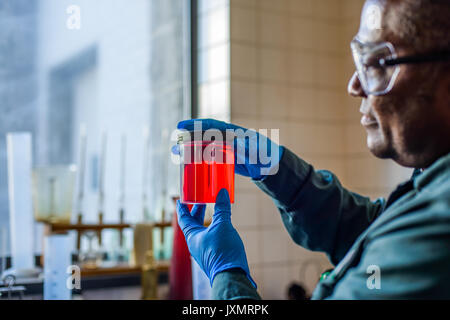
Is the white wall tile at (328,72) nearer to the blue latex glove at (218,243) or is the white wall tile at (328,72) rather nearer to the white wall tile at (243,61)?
the white wall tile at (243,61)

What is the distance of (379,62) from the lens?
549 mm

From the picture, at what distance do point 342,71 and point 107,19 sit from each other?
969 millimetres

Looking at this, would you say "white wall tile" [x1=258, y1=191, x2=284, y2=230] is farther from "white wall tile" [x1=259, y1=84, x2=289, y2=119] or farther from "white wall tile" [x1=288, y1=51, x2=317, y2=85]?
"white wall tile" [x1=288, y1=51, x2=317, y2=85]

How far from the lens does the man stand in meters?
0.46

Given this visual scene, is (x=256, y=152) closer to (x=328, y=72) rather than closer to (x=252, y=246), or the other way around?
(x=252, y=246)

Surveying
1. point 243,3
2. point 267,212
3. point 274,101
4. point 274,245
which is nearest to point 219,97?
point 274,101

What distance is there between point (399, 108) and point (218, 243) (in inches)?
10.8

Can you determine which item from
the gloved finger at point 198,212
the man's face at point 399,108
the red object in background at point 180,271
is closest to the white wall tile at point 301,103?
the red object in background at point 180,271

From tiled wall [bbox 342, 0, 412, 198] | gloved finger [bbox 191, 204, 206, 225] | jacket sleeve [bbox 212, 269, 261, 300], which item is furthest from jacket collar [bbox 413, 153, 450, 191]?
tiled wall [bbox 342, 0, 412, 198]

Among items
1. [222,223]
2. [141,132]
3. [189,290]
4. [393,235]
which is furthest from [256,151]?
[141,132]

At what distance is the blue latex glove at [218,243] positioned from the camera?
596 mm

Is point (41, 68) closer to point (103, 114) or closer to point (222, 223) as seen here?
point (103, 114)

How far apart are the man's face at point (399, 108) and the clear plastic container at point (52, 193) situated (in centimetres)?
100

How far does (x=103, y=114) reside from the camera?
5.61 ft
